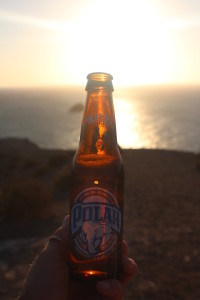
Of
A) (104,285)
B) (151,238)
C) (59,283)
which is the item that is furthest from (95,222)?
(151,238)

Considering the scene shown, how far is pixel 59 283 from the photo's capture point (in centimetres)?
260

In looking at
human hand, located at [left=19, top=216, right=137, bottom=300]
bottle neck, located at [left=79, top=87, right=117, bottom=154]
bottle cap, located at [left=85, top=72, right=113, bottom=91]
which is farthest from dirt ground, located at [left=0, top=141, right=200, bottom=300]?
bottle cap, located at [left=85, top=72, right=113, bottom=91]

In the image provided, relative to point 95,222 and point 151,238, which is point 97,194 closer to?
point 95,222

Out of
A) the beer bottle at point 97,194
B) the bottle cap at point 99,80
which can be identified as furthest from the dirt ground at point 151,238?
the bottle cap at point 99,80

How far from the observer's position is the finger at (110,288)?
244cm

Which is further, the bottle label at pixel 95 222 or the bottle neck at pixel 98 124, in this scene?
the bottle neck at pixel 98 124

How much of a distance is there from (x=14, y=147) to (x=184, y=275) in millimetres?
23684

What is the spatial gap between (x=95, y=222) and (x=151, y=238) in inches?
225

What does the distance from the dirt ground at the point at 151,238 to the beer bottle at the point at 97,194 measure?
136 inches

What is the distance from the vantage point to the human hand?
2.48 meters

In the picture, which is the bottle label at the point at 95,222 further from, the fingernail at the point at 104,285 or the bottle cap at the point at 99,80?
the bottle cap at the point at 99,80

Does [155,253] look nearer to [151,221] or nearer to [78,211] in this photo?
[151,221]

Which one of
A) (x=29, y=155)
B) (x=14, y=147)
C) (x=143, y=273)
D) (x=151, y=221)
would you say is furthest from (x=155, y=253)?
(x=14, y=147)

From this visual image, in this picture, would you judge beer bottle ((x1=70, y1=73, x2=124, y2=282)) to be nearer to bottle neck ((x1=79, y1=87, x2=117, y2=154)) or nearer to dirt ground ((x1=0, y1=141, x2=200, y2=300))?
bottle neck ((x1=79, y1=87, x2=117, y2=154))
